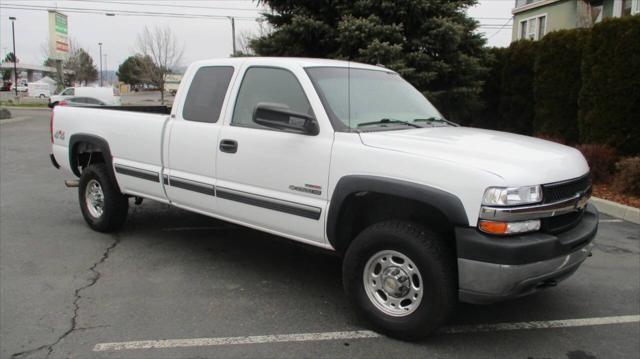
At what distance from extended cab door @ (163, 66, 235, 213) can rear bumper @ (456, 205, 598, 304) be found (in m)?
2.39

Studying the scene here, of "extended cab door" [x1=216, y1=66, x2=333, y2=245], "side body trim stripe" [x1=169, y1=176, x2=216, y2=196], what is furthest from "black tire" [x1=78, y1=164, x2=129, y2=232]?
"extended cab door" [x1=216, y1=66, x2=333, y2=245]

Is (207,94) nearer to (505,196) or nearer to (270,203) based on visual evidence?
(270,203)

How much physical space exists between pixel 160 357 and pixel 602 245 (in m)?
5.11

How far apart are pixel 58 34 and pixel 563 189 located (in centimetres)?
5415

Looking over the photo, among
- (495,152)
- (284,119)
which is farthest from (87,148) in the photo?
(495,152)

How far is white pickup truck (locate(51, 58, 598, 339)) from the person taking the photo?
3.35m

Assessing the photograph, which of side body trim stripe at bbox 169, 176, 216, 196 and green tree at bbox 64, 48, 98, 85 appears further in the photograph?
green tree at bbox 64, 48, 98, 85

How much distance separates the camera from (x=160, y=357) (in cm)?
352

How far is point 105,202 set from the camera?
6.16 meters

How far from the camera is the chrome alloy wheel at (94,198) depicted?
6391mm

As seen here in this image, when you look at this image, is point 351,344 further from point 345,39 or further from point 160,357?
point 345,39

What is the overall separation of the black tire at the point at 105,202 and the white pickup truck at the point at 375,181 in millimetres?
769

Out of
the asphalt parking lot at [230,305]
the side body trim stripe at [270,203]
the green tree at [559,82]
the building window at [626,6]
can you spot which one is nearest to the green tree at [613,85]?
the green tree at [559,82]

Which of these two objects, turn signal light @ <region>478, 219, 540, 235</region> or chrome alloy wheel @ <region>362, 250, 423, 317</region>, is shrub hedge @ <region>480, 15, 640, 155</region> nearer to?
turn signal light @ <region>478, 219, 540, 235</region>
